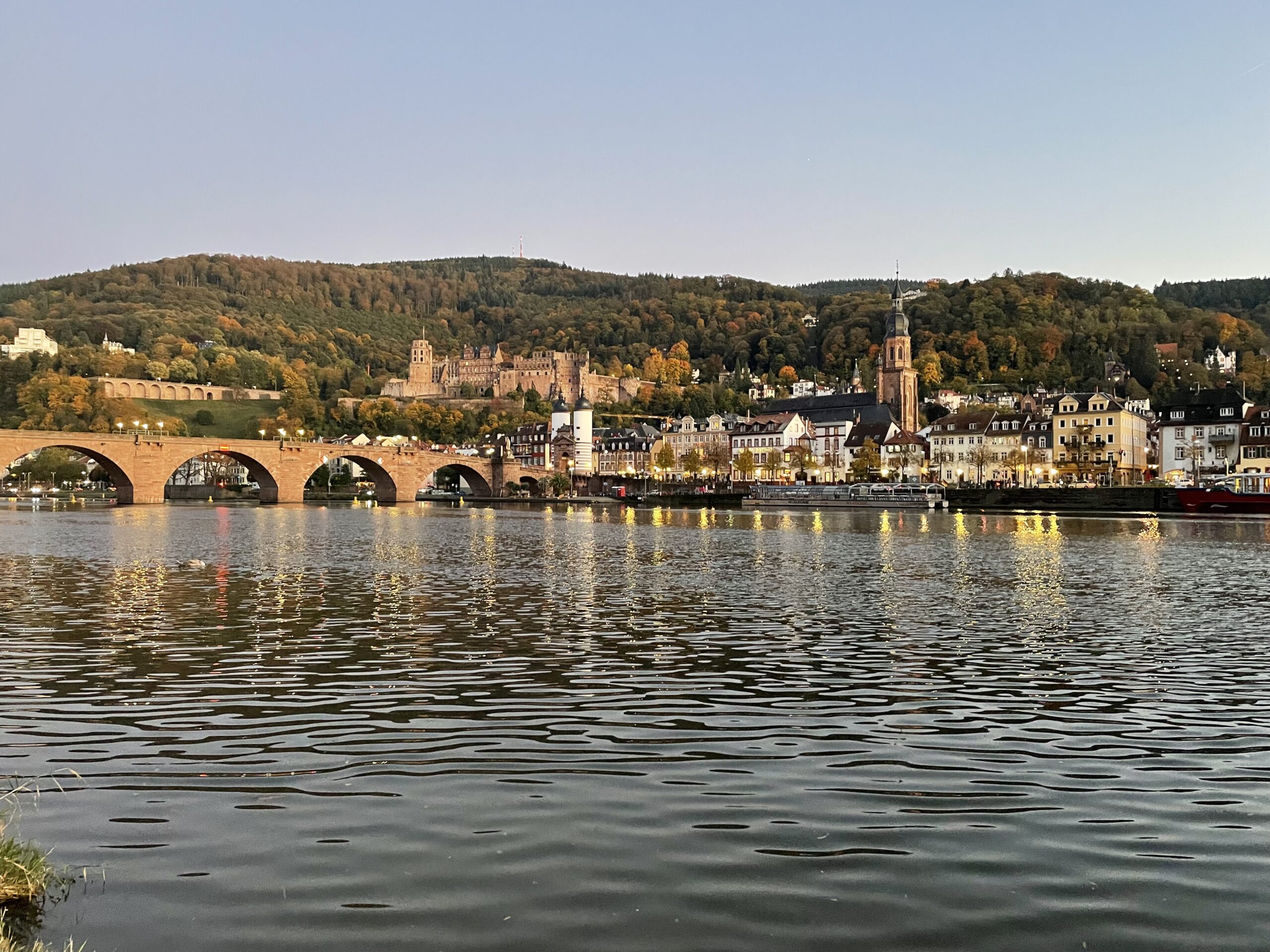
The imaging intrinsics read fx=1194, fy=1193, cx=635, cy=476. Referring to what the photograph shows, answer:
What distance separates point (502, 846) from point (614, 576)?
20554 mm

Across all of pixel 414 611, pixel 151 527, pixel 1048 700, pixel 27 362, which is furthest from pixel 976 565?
pixel 27 362

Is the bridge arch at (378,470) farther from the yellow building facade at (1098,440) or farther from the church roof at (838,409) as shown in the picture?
the yellow building facade at (1098,440)

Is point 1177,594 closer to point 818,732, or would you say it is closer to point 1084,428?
point 818,732

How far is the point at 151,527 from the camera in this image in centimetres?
5441

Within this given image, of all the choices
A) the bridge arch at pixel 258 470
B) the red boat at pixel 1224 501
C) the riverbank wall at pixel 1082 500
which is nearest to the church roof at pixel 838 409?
the riverbank wall at pixel 1082 500

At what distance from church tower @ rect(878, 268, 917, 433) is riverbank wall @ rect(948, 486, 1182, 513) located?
194 feet

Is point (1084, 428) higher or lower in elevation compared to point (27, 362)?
lower

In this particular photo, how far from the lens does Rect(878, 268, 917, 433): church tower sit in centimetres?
14838

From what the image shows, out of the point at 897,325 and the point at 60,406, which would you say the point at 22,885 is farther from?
the point at 897,325

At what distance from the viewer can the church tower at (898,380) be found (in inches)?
5842

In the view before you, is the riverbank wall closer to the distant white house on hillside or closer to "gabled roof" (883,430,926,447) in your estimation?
"gabled roof" (883,430,926,447)

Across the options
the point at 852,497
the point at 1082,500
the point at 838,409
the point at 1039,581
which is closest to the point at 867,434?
the point at 838,409

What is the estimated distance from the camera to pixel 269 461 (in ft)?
346

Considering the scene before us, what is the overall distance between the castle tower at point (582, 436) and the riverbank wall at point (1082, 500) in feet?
217
